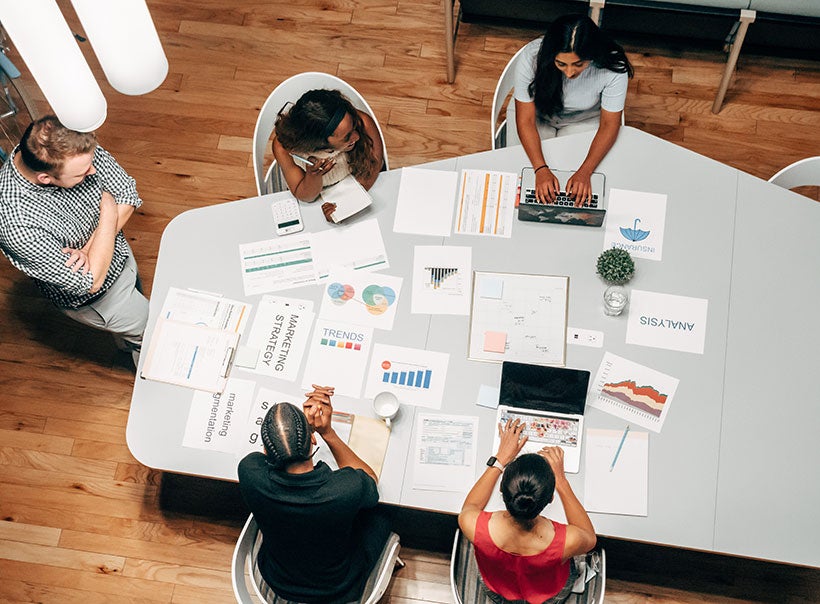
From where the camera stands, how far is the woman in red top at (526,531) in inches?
A: 84.0

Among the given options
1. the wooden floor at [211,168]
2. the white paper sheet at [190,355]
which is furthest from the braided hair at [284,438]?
the wooden floor at [211,168]

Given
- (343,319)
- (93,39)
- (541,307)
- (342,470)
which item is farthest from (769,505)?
(93,39)

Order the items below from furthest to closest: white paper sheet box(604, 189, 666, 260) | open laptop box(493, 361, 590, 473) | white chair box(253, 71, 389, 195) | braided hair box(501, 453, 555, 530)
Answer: white chair box(253, 71, 389, 195), white paper sheet box(604, 189, 666, 260), open laptop box(493, 361, 590, 473), braided hair box(501, 453, 555, 530)

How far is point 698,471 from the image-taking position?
7.73 ft

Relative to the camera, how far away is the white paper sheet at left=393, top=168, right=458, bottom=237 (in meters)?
2.74

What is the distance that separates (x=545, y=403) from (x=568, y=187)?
2.61 ft

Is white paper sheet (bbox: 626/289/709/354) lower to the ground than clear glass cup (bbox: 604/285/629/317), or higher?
lower

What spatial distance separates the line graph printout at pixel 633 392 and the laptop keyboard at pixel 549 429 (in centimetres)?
11

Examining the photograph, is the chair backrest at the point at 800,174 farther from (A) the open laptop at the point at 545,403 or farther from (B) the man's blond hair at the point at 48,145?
(B) the man's blond hair at the point at 48,145

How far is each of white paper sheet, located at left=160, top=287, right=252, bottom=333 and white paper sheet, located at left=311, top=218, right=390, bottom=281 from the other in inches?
12.4

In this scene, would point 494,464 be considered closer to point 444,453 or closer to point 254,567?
point 444,453

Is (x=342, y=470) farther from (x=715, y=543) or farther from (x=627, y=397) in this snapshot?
(x=715, y=543)

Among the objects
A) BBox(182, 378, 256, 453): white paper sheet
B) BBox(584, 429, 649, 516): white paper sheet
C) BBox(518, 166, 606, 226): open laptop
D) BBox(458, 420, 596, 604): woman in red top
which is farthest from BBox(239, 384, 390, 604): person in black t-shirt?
BBox(518, 166, 606, 226): open laptop

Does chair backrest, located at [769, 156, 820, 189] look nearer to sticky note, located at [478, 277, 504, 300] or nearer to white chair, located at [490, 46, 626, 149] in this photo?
white chair, located at [490, 46, 626, 149]
